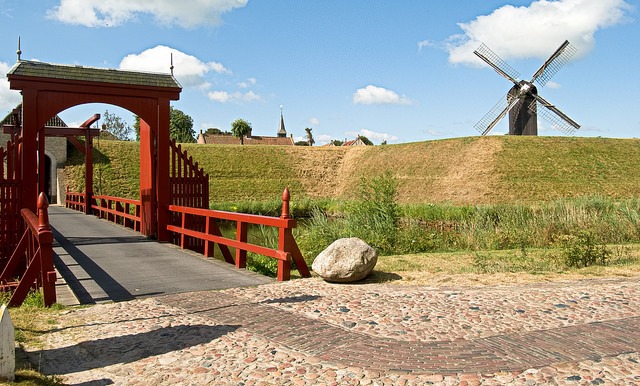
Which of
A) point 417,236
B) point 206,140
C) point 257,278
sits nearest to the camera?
point 257,278

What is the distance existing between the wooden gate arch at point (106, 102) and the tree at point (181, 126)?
252ft

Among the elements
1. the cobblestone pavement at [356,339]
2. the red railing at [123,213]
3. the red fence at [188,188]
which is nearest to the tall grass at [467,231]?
the red fence at [188,188]

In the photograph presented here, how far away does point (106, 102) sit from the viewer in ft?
38.6

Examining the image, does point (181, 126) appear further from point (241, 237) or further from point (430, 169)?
point (241, 237)

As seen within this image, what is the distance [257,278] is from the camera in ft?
26.1

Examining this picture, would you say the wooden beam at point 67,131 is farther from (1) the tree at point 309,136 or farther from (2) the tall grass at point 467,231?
(1) the tree at point 309,136

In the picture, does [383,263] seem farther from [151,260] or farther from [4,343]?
[4,343]

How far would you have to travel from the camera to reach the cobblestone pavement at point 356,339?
3.98 meters

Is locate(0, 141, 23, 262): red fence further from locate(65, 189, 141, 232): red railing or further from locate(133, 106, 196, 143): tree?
locate(133, 106, 196, 143): tree

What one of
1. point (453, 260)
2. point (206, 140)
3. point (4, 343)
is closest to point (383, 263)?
point (453, 260)

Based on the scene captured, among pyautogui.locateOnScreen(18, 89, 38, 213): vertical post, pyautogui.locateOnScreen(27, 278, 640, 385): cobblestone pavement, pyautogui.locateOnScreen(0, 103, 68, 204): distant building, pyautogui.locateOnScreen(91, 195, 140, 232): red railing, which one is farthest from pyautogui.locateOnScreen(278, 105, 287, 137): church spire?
pyautogui.locateOnScreen(27, 278, 640, 385): cobblestone pavement

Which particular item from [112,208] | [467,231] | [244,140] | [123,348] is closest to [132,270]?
[123,348]

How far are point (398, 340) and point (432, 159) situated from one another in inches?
1447

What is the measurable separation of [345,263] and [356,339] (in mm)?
2723
